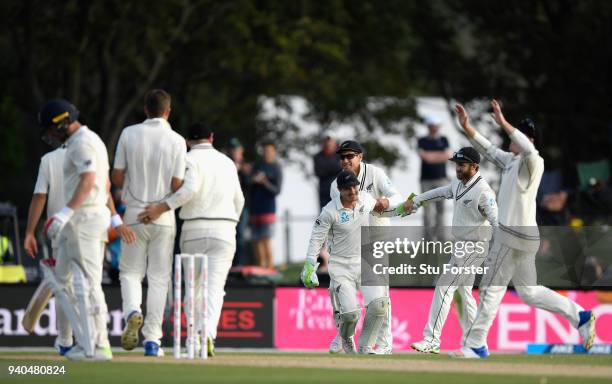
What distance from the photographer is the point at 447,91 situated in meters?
33.7

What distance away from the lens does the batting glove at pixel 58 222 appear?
43.9 feet

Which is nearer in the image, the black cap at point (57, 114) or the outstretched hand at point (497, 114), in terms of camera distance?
the black cap at point (57, 114)

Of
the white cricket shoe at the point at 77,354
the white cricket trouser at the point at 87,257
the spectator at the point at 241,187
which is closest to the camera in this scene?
the white cricket trouser at the point at 87,257

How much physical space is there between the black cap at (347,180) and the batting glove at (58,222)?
10.9ft

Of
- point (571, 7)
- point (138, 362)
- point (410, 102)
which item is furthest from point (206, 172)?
point (410, 102)

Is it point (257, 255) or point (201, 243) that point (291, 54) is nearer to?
point (257, 255)

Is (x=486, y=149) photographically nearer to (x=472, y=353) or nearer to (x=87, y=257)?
(x=472, y=353)

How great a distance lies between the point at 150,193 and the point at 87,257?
1482mm

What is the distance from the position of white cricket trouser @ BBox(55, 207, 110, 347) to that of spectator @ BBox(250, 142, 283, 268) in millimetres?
10710

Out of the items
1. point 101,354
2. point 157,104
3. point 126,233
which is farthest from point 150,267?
point 157,104

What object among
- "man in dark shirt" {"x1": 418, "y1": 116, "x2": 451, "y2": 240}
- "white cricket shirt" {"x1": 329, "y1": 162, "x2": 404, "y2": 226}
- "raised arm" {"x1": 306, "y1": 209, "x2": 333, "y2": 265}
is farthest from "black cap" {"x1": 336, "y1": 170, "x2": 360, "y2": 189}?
"man in dark shirt" {"x1": 418, "y1": 116, "x2": 451, "y2": 240}

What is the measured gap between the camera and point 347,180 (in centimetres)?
1580

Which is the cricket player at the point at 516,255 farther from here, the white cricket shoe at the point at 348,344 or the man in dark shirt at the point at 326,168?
the man in dark shirt at the point at 326,168

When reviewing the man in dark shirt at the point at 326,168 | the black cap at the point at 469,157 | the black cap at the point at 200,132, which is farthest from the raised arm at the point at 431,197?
the man in dark shirt at the point at 326,168
